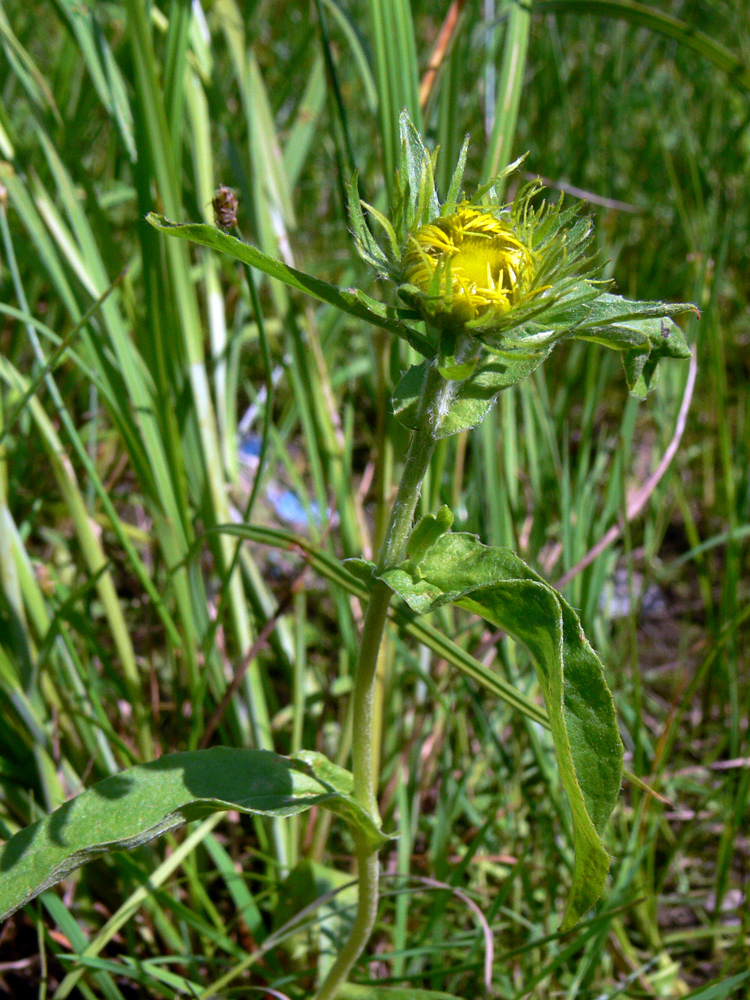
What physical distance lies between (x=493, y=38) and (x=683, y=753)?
3.97 feet

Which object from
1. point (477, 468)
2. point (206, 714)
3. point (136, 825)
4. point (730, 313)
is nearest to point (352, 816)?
point (136, 825)

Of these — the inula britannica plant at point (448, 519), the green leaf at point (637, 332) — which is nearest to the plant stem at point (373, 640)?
the inula britannica plant at point (448, 519)

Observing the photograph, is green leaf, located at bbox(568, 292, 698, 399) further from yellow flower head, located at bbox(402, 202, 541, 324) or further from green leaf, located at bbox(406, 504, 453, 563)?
green leaf, located at bbox(406, 504, 453, 563)

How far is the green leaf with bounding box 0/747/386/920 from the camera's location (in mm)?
662

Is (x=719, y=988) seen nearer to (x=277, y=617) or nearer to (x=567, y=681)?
(x=567, y=681)

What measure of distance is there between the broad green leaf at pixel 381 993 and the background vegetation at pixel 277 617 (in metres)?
0.04

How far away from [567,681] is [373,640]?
0.18m

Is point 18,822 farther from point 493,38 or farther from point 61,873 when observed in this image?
point 493,38

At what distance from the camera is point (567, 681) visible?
2.04 feet

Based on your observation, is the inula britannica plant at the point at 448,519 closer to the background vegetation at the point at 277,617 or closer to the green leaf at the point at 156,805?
the green leaf at the point at 156,805

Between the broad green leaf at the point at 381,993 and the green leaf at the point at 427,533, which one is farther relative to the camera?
the broad green leaf at the point at 381,993

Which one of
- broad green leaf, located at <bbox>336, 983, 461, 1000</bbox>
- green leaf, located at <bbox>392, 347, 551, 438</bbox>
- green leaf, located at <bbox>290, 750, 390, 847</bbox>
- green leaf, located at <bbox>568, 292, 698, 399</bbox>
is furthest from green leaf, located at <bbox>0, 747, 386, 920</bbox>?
green leaf, located at <bbox>568, 292, 698, 399</bbox>

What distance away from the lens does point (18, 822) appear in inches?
40.6

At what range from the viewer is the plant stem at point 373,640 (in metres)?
0.67
